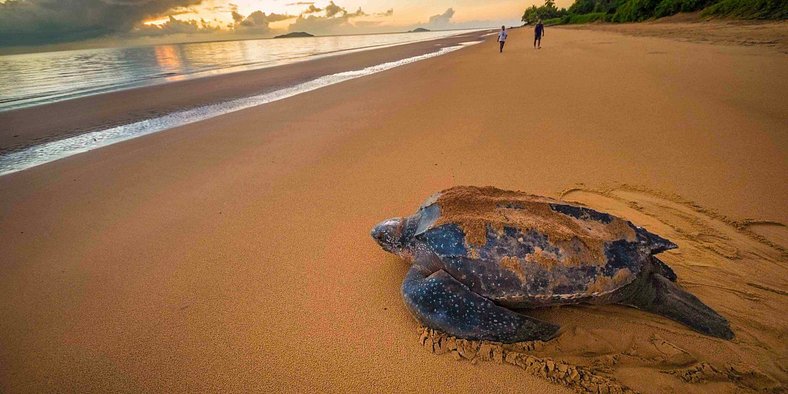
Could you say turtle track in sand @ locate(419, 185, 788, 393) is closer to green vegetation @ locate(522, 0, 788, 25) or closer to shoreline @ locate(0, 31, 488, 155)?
shoreline @ locate(0, 31, 488, 155)

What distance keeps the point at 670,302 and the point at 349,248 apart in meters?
2.11

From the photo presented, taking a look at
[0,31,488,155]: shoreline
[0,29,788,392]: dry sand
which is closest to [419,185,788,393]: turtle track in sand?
[0,29,788,392]: dry sand

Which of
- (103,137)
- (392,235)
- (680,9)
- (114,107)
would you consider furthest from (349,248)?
(680,9)

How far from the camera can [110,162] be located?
4465 mm

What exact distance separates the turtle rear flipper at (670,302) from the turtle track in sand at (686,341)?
5 cm

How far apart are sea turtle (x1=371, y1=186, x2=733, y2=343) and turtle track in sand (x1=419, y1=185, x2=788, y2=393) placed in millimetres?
83

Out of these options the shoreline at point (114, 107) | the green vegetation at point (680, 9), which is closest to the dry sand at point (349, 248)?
Answer: the shoreline at point (114, 107)

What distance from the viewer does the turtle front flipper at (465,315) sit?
1737 mm

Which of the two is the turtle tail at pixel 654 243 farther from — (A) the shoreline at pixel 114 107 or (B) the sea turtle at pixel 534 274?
(A) the shoreline at pixel 114 107

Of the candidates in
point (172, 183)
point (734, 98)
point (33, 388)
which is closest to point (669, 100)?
point (734, 98)

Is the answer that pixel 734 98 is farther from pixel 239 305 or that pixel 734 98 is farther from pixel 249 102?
pixel 249 102

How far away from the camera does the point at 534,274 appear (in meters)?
1.79

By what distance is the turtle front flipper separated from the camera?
5.70 ft

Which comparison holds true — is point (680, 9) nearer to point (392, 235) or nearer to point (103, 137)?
point (392, 235)
